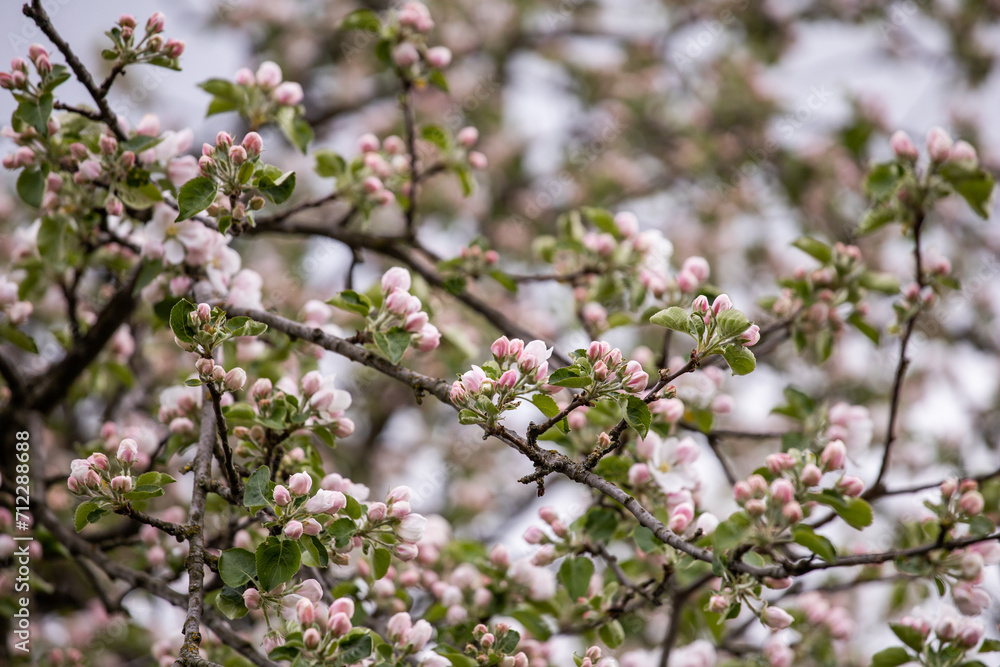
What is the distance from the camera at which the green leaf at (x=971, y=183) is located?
2.29 metres

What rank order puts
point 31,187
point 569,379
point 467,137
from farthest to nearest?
point 467,137
point 31,187
point 569,379

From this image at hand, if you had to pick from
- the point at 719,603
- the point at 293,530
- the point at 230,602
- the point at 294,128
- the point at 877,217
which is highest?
the point at 877,217

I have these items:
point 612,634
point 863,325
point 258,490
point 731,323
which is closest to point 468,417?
point 258,490

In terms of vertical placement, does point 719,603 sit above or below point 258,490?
above

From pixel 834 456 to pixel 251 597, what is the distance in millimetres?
1318

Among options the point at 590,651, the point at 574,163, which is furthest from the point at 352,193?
the point at 574,163

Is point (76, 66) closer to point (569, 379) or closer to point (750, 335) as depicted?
point (569, 379)

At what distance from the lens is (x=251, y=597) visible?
1498 millimetres

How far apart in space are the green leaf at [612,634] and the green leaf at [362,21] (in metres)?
1.93

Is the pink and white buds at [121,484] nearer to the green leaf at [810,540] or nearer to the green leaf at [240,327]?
the green leaf at [240,327]

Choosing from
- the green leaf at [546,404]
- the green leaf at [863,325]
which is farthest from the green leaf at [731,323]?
the green leaf at [863,325]

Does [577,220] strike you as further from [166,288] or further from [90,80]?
[90,80]

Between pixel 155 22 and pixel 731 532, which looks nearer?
pixel 731 532

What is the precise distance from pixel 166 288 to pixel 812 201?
Answer: 435cm
